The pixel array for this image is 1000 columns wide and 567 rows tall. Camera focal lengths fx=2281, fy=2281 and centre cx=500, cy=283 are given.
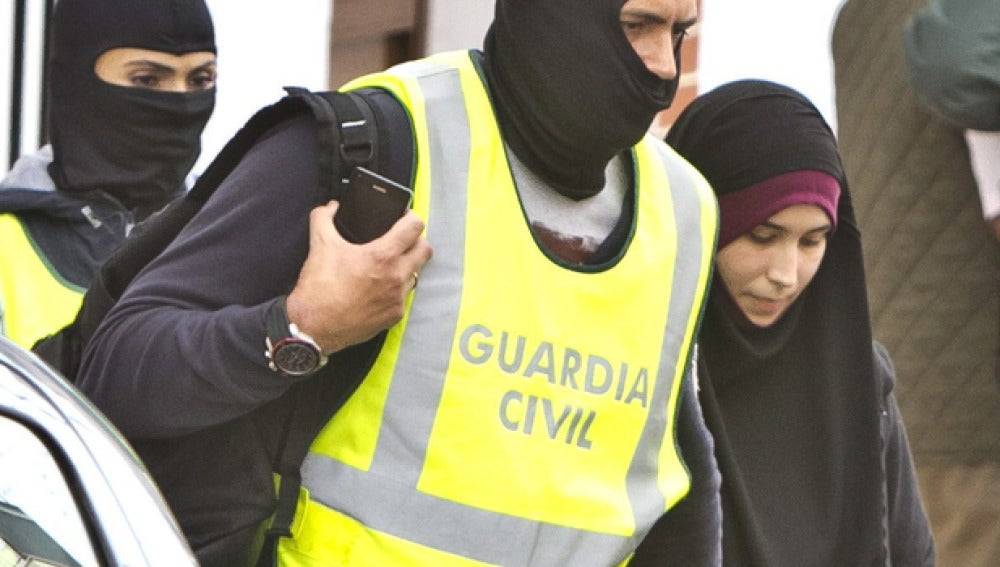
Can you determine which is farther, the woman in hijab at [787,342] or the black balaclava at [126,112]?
the black balaclava at [126,112]

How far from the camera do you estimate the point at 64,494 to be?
193 cm

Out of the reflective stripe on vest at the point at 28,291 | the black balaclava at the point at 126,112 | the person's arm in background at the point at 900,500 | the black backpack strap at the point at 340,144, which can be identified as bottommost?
the person's arm in background at the point at 900,500

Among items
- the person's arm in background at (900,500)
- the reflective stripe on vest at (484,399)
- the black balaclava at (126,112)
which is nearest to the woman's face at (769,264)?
the person's arm in background at (900,500)

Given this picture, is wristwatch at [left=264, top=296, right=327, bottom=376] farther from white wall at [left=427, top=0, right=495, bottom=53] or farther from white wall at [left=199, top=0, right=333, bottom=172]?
white wall at [left=427, top=0, right=495, bottom=53]

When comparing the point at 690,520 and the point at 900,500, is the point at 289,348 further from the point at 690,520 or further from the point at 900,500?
the point at 900,500

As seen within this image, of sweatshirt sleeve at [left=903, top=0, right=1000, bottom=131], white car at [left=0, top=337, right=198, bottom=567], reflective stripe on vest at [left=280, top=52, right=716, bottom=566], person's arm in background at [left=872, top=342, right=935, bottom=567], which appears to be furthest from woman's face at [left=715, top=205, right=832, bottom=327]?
white car at [left=0, top=337, right=198, bottom=567]

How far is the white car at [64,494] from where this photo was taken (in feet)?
6.27

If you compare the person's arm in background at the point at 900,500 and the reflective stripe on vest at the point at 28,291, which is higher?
the reflective stripe on vest at the point at 28,291

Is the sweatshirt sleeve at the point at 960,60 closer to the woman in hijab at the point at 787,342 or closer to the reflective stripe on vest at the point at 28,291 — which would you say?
the woman in hijab at the point at 787,342

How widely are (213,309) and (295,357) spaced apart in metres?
0.15

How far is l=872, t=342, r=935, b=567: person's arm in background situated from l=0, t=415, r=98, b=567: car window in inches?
86.5

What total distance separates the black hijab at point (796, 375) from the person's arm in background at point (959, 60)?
331mm

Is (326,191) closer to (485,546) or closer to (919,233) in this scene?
(485,546)

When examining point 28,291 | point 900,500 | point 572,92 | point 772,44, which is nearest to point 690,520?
point 572,92
